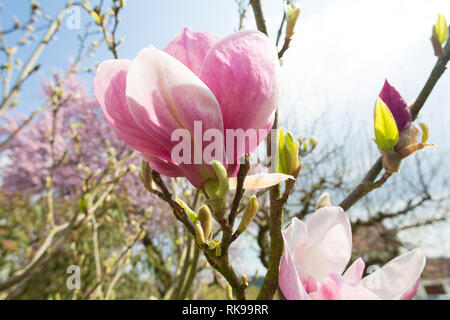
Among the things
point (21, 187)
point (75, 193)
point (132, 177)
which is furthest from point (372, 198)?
point (21, 187)

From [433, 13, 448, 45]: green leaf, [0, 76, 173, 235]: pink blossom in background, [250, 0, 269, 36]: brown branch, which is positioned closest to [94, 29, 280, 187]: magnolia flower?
[250, 0, 269, 36]: brown branch

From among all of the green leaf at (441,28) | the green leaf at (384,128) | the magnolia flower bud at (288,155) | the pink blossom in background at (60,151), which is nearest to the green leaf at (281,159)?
the magnolia flower bud at (288,155)

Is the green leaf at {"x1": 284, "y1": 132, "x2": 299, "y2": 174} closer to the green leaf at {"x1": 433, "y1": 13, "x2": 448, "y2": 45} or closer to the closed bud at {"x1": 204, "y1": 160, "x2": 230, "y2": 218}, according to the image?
the closed bud at {"x1": 204, "y1": 160, "x2": 230, "y2": 218}

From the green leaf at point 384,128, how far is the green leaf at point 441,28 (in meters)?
0.20

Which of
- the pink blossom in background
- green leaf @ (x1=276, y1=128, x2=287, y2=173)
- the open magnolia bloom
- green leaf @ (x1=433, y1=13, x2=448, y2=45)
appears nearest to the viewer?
the open magnolia bloom

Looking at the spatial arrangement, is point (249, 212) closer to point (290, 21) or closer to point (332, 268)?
point (332, 268)

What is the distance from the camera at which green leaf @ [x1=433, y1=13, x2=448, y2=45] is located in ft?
1.49

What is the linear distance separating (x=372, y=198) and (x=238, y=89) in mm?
5885

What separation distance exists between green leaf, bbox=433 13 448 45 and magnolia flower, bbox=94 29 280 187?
333mm

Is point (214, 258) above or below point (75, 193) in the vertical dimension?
below

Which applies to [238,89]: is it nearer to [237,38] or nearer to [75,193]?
[237,38]

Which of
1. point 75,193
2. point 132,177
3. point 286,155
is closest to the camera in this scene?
point 286,155

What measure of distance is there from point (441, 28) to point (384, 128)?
0.22 metres

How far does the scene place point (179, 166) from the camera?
29cm
